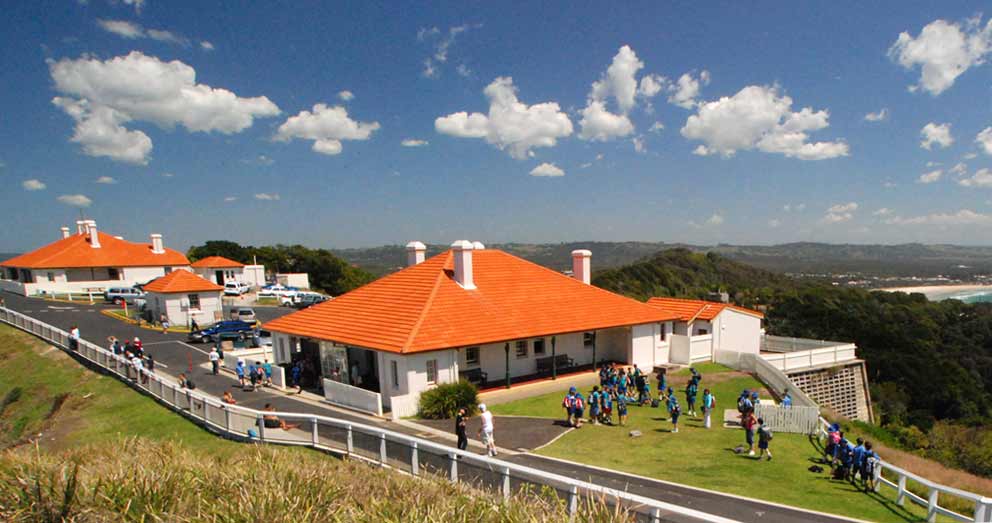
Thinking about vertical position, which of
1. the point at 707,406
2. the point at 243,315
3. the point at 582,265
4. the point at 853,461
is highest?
the point at 582,265

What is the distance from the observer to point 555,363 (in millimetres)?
24516

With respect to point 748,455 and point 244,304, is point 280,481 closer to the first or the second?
point 748,455

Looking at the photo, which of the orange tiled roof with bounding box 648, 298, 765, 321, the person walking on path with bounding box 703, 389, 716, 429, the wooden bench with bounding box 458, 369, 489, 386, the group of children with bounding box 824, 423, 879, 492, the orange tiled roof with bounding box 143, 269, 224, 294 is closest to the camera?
the group of children with bounding box 824, 423, 879, 492

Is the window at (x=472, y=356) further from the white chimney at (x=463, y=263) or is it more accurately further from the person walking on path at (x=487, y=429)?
the person walking on path at (x=487, y=429)

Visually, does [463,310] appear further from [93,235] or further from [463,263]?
[93,235]

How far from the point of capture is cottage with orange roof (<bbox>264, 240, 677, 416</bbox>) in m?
19.8

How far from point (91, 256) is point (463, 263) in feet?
147

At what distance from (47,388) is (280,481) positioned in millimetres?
25888

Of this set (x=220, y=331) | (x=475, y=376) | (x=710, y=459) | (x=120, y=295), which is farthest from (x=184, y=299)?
(x=710, y=459)

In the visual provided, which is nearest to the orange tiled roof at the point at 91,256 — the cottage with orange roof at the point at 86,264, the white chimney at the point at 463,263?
the cottage with orange roof at the point at 86,264

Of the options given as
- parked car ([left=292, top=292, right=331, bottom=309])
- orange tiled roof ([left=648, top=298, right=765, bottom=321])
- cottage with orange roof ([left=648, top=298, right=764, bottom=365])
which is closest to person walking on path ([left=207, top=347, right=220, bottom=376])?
parked car ([left=292, top=292, right=331, bottom=309])

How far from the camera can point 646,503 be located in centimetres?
684

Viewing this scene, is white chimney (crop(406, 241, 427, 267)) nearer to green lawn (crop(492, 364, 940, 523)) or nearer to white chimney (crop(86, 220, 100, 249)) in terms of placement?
green lawn (crop(492, 364, 940, 523))

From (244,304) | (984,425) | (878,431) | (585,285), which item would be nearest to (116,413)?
(585,285)
